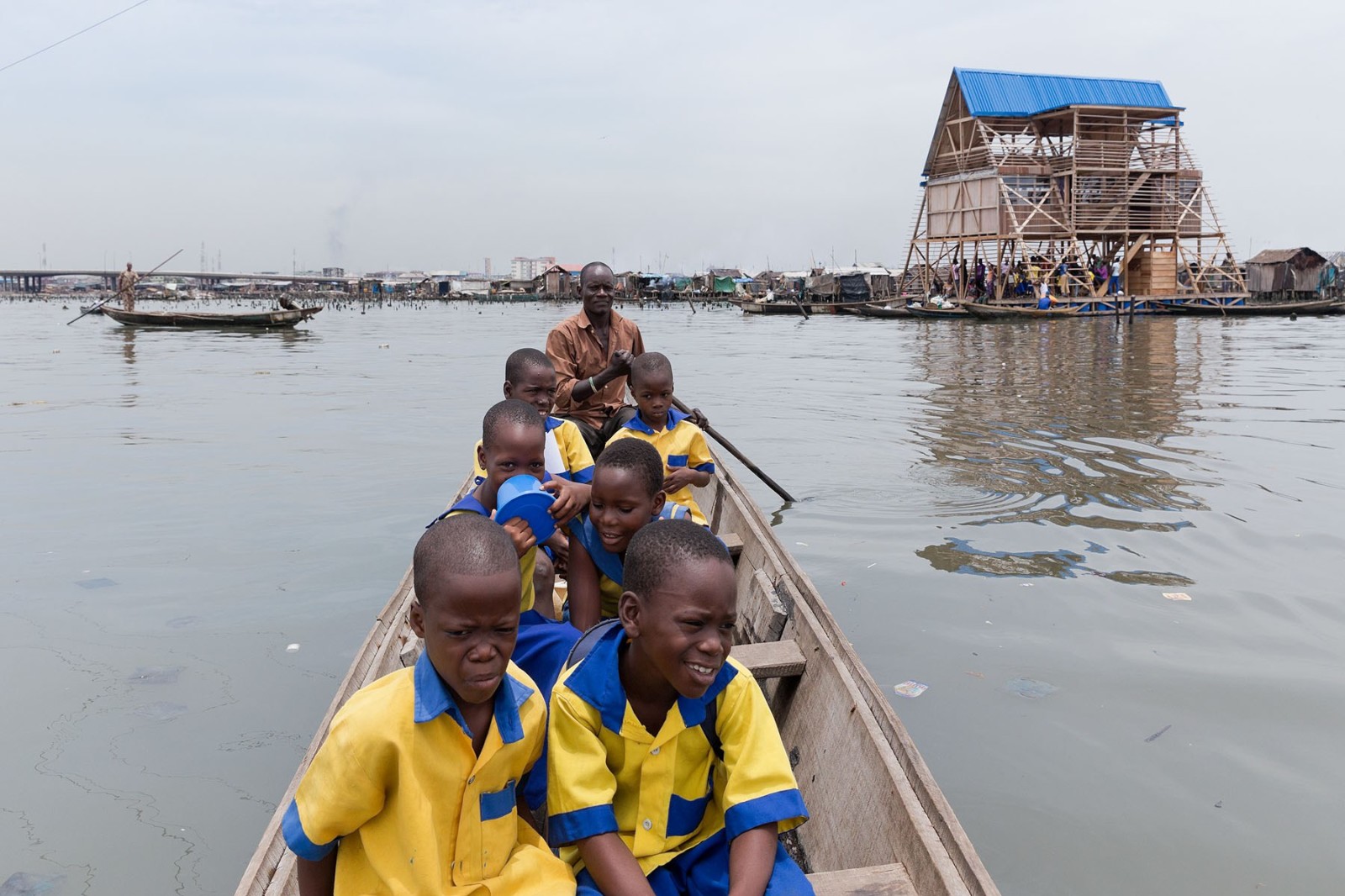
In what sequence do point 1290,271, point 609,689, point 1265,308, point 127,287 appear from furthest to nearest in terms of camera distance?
point 1290,271, point 1265,308, point 127,287, point 609,689

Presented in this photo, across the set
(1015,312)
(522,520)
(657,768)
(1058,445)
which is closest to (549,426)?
(522,520)

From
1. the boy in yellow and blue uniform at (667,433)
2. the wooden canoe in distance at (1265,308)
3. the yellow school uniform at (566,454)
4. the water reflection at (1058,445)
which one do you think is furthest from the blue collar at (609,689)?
the wooden canoe in distance at (1265,308)

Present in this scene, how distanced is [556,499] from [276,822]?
1211mm

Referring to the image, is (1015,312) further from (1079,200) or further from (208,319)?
(208,319)

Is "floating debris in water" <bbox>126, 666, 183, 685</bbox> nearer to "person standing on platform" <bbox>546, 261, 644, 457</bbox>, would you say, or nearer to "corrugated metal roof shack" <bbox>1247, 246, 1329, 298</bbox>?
"person standing on platform" <bbox>546, 261, 644, 457</bbox>

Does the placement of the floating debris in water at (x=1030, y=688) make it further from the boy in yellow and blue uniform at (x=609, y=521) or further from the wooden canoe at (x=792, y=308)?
the wooden canoe at (x=792, y=308)

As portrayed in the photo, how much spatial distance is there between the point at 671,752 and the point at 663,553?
38cm

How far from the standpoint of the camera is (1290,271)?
36938 millimetres

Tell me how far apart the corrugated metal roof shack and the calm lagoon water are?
1135 inches

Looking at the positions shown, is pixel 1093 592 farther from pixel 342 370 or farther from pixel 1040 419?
pixel 342 370

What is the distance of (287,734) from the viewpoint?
3768mm

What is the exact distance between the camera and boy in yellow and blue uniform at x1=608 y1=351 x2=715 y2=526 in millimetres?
3994

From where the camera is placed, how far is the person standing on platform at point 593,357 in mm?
5461

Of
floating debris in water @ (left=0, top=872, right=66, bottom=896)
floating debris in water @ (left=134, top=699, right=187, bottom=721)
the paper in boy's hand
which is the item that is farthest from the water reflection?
floating debris in water @ (left=0, top=872, right=66, bottom=896)
